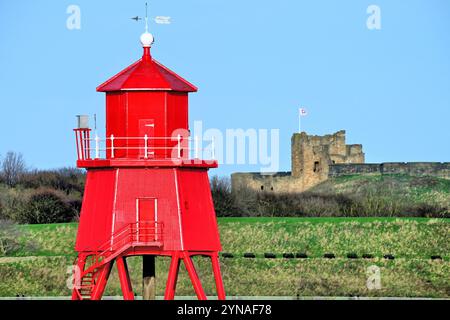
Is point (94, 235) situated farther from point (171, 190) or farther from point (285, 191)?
point (285, 191)

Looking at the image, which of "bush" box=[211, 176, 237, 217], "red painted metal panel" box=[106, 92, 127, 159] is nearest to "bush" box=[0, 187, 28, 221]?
"bush" box=[211, 176, 237, 217]

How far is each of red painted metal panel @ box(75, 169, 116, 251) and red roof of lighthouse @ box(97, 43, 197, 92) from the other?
102 inches

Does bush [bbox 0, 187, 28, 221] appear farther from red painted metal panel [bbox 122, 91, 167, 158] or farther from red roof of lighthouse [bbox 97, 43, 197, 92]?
red painted metal panel [bbox 122, 91, 167, 158]

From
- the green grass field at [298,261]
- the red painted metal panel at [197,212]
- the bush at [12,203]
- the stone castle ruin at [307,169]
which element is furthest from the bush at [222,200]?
the red painted metal panel at [197,212]

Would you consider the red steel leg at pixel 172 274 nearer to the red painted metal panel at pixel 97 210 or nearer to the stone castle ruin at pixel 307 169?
the red painted metal panel at pixel 97 210

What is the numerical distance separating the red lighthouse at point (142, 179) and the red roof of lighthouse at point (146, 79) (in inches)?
1.2

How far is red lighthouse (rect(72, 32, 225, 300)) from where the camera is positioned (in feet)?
215

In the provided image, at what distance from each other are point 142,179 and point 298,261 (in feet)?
87.0

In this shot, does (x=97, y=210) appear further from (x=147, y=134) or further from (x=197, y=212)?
(x=197, y=212)

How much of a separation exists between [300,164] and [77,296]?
202 feet

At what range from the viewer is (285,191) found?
123m

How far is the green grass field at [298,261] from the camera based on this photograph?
287 feet

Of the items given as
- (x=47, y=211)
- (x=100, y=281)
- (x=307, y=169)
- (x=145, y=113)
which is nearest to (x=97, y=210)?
(x=100, y=281)
